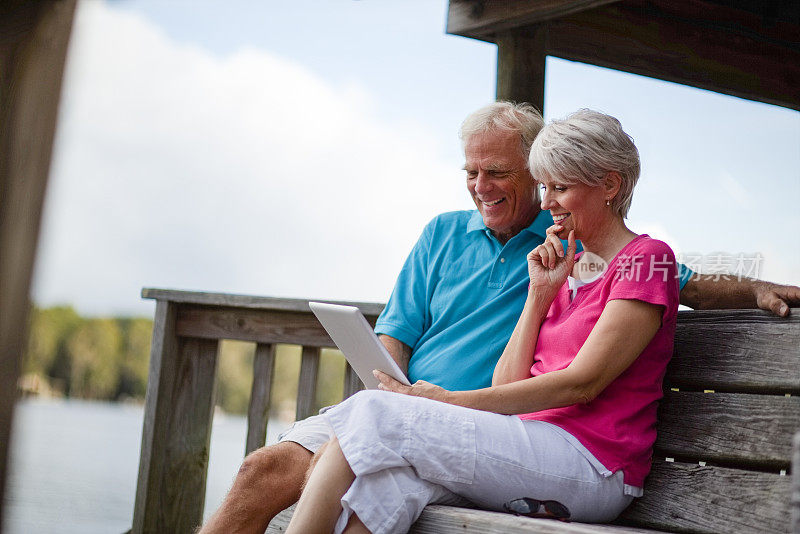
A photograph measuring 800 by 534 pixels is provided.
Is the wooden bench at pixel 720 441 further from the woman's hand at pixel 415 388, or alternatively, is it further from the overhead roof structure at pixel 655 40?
the overhead roof structure at pixel 655 40

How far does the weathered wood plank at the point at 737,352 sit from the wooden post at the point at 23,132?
188 cm

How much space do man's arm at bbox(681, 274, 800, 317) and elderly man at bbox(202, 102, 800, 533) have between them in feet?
1.43

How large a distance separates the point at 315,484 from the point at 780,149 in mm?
2264

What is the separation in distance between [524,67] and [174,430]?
1.74 metres

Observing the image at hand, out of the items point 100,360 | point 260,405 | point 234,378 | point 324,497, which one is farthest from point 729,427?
point 100,360

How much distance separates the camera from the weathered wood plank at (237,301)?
2.78 metres

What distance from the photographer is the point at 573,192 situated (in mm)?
1924

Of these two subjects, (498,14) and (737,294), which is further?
(498,14)

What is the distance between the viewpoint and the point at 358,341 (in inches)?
76.0

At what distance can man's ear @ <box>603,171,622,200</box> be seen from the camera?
1924mm

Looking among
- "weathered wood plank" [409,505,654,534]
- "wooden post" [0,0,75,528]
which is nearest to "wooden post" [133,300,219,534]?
"wooden post" [0,0,75,528]

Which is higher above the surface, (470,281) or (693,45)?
(693,45)

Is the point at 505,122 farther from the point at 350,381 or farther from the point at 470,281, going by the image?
the point at 350,381

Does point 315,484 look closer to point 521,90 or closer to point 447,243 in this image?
point 447,243
